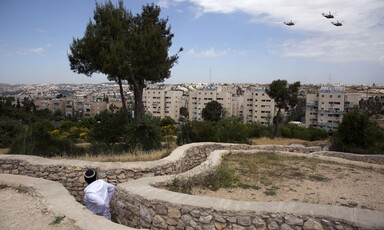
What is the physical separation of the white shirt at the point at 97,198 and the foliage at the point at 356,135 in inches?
615

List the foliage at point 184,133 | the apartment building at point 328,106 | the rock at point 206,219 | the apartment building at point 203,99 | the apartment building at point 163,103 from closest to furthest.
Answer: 1. the rock at point 206,219
2. the foliage at point 184,133
3. the apartment building at point 328,106
4. the apartment building at point 203,99
5. the apartment building at point 163,103

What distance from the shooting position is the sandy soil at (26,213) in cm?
443

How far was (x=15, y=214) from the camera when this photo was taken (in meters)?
4.97

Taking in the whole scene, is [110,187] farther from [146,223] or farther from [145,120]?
[145,120]

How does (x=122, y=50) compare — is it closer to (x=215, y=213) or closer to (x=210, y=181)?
(x=210, y=181)

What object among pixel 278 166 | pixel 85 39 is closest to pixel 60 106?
pixel 85 39

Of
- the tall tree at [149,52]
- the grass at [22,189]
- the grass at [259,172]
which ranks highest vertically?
the tall tree at [149,52]

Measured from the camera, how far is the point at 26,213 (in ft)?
16.3

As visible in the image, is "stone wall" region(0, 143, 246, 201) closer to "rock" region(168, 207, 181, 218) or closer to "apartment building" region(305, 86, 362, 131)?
"rock" region(168, 207, 181, 218)

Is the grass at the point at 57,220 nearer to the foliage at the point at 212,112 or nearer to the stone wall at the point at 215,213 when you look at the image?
the stone wall at the point at 215,213

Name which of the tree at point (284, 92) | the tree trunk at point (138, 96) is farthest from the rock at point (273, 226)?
the tree at point (284, 92)

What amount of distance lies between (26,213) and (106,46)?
11524mm

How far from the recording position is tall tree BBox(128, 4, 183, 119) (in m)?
14.9

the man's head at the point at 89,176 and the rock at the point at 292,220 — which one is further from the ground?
the man's head at the point at 89,176
